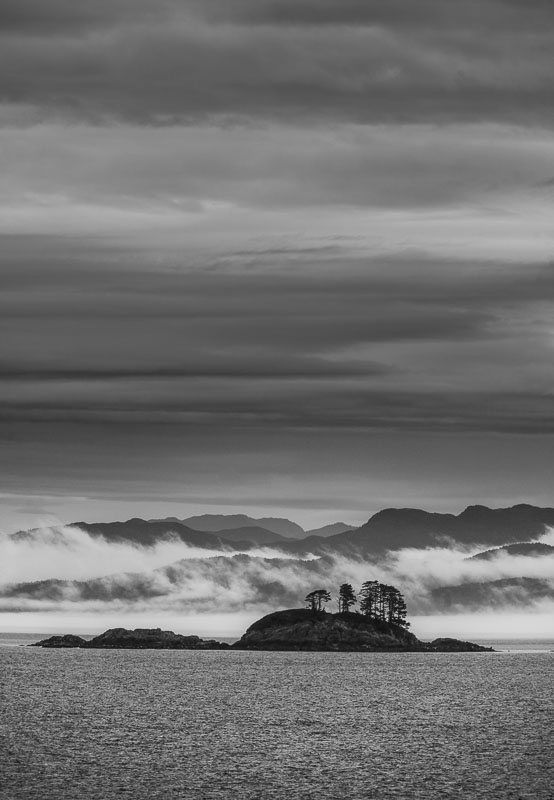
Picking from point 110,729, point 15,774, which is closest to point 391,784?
point 15,774

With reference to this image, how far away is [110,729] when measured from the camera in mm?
172875

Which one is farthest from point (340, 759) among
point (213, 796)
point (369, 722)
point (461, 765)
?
point (369, 722)

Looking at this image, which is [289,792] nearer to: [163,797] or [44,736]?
[163,797]

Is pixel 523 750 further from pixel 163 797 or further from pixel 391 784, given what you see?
pixel 163 797

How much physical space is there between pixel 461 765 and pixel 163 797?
1528 inches

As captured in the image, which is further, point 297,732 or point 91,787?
point 297,732

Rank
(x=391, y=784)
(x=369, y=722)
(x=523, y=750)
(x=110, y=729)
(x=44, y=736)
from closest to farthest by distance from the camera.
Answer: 1. (x=391, y=784)
2. (x=523, y=750)
3. (x=44, y=736)
4. (x=110, y=729)
5. (x=369, y=722)

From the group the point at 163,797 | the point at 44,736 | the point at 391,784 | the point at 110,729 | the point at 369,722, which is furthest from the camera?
the point at 369,722

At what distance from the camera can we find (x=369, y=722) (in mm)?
193125

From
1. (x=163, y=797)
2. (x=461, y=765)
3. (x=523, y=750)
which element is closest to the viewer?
(x=163, y=797)

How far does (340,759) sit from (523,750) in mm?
22923

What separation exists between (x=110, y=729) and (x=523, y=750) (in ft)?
181

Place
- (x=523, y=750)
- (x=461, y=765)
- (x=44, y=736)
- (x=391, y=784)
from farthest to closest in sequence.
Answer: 1. (x=44, y=736)
2. (x=523, y=750)
3. (x=461, y=765)
4. (x=391, y=784)

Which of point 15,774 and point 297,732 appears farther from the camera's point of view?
point 297,732
